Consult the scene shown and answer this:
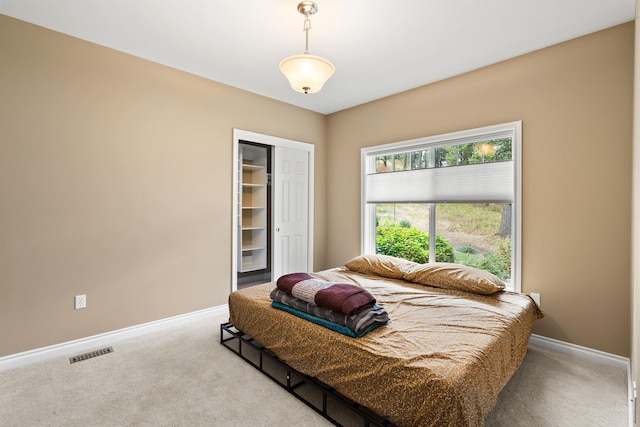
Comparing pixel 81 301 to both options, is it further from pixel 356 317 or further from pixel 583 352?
pixel 583 352

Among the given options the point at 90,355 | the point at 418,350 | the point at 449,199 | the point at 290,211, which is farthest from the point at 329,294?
the point at 290,211

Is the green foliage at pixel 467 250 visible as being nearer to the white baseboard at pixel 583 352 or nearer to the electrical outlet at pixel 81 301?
the white baseboard at pixel 583 352

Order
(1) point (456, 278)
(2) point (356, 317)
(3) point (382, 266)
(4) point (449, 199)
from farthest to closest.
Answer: (4) point (449, 199) → (3) point (382, 266) → (1) point (456, 278) → (2) point (356, 317)

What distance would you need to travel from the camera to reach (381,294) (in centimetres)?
260

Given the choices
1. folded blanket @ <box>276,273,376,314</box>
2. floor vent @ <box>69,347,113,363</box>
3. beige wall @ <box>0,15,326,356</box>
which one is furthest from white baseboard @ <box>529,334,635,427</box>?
floor vent @ <box>69,347,113,363</box>

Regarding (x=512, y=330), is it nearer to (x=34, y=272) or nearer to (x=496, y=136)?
(x=496, y=136)

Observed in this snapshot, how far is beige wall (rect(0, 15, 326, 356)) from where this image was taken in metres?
2.35

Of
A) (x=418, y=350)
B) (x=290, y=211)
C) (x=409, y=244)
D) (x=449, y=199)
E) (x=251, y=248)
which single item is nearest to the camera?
(x=418, y=350)

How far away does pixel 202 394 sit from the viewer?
2.03m

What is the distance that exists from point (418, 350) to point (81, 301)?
109 inches

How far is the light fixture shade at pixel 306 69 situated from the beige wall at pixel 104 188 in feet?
5.55

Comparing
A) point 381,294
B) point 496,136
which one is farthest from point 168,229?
point 496,136

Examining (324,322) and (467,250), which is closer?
(324,322)

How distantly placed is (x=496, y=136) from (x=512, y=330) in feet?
6.31
